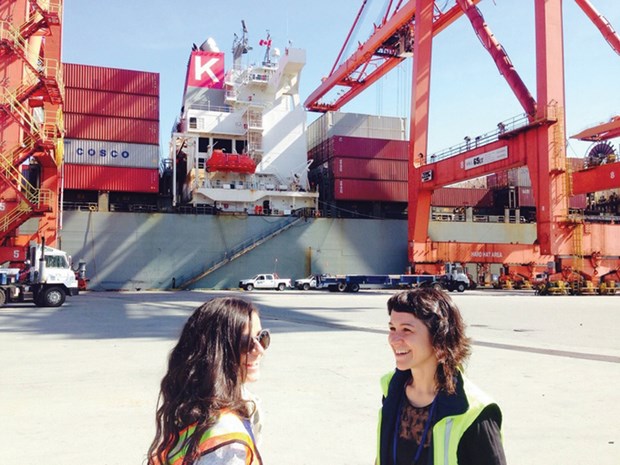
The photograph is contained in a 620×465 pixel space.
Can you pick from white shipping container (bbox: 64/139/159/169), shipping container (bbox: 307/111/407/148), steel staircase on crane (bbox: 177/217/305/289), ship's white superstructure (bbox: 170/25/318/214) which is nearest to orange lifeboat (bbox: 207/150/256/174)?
ship's white superstructure (bbox: 170/25/318/214)

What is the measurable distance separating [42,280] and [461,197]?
134 feet

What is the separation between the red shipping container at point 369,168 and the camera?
49.0 metres

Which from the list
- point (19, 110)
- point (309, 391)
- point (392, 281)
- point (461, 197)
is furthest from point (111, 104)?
point (309, 391)

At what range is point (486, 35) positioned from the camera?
33281mm

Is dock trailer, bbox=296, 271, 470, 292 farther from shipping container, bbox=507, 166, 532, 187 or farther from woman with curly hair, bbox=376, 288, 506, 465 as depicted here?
woman with curly hair, bbox=376, 288, 506, 465

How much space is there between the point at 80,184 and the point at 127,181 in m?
3.39

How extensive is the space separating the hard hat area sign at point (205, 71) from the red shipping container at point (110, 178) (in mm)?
11766

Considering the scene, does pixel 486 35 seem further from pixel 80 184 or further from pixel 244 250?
pixel 80 184

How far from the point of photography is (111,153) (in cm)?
4359

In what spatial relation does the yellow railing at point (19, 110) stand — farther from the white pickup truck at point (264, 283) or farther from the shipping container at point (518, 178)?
the shipping container at point (518, 178)

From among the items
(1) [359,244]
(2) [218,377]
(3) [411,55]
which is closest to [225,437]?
(2) [218,377]

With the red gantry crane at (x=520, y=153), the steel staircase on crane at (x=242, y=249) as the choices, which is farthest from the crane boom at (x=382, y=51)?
the steel staircase on crane at (x=242, y=249)

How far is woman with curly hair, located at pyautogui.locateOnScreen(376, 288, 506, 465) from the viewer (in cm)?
214

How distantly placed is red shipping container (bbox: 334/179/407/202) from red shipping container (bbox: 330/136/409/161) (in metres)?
2.30
